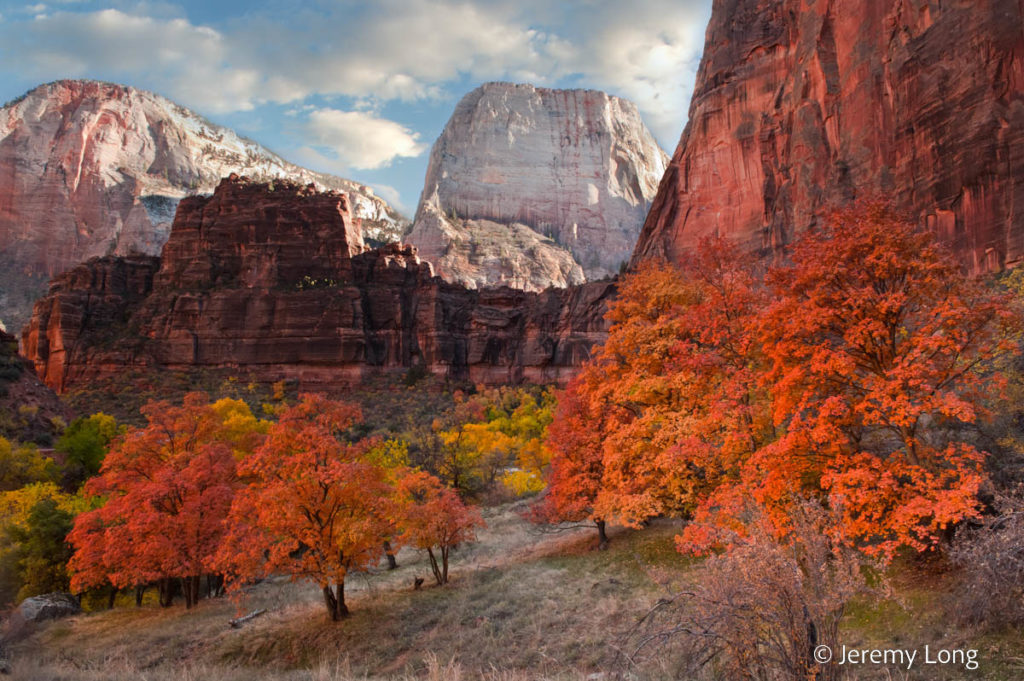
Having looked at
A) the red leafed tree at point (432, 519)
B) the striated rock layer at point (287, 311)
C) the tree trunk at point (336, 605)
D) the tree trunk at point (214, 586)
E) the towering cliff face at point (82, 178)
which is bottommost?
the tree trunk at point (214, 586)

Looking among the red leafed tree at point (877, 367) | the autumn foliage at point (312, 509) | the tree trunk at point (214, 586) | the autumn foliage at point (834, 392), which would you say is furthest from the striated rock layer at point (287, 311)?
the red leafed tree at point (877, 367)

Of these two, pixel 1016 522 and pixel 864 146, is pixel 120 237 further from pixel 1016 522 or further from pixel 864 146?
pixel 1016 522

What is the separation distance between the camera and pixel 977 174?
36.9 meters

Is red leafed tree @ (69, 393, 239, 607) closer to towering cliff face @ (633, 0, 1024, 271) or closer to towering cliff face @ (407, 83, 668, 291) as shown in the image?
towering cliff face @ (633, 0, 1024, 271)

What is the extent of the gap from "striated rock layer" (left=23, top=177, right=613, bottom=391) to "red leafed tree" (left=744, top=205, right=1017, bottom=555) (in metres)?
70.5

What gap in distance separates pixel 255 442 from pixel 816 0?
2564 inches

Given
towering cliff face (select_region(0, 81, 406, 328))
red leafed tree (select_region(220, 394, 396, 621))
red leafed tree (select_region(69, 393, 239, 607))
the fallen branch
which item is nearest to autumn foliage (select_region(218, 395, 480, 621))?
red leafed tree (select_region(220, 394, 396, 621))

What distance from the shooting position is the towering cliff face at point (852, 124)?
36.7 meters

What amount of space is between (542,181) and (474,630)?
163067mm

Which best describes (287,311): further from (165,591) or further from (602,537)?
(602,537)

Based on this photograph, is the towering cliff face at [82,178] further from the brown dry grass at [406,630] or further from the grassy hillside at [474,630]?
the grassy hillside at [474,630]

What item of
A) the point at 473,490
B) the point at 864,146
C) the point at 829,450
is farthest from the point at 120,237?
the point at 829,450

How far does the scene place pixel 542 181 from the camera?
166 m

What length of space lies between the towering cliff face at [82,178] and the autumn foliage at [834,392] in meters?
139
